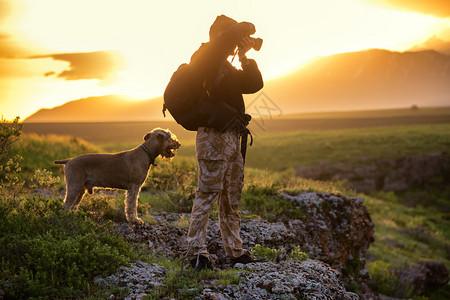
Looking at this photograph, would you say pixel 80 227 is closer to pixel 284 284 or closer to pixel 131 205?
pixel 131 205

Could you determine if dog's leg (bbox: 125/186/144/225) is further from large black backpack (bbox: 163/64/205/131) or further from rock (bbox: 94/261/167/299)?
large black backpack (bbox: 163/64/205/131)

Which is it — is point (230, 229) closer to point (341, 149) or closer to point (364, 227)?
point (364, 227)

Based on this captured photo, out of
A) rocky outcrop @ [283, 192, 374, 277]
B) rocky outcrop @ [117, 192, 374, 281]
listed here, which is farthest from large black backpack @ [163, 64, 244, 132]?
rocky outcrop @ [283, 192, 374, 277]

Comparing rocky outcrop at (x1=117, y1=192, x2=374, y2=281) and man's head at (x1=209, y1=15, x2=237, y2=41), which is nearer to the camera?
man's head at (x1=209, y1=15, x2=237, y2=41)

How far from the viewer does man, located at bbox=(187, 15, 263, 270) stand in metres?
4.90

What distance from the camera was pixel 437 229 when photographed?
25.5 metres

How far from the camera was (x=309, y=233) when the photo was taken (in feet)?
27.8

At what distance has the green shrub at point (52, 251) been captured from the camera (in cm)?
425

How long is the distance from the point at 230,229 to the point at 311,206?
4.04 meters

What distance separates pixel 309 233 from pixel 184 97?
4961 mm

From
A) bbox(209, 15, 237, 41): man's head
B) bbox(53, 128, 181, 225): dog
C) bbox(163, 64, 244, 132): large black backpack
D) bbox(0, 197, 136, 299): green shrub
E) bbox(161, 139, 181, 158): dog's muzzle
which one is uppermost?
bbox(209, 15, 237, 41): man's head

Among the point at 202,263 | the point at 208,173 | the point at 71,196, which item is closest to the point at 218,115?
the point at 208,173

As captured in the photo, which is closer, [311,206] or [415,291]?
[311,206]

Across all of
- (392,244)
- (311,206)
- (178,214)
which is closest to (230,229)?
(178,214)
